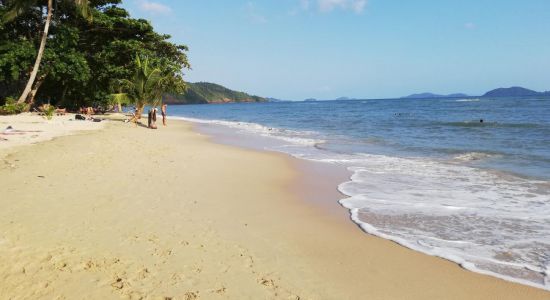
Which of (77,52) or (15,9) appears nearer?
(15,9)

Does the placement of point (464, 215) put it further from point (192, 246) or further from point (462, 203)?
point (192, 246)

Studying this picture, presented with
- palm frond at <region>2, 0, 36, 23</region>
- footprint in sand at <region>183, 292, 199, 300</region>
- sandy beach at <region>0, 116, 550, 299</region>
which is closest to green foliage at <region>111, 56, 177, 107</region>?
palm frond at <region>2, 0, 36, 23</region>

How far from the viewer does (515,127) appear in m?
24.3

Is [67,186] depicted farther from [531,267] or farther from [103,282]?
[531,267]

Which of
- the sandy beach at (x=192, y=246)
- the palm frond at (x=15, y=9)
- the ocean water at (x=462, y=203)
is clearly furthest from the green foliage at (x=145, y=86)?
the sandy beach at (x=192, y=246)

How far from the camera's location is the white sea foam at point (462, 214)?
461cm

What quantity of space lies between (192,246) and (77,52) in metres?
24.8

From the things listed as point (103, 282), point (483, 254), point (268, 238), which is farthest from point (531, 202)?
point (103, 282)

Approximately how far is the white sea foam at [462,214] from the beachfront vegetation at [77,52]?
62.7 feet

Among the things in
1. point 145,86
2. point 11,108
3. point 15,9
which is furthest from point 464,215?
point 15,9

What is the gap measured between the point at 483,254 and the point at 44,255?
4.64 meters

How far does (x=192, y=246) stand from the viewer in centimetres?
461

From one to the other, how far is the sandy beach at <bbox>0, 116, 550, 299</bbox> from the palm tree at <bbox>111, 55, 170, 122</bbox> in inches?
633

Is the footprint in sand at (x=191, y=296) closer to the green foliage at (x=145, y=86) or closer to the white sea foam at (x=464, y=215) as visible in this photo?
the white sea foam at (x=464, y=215)
